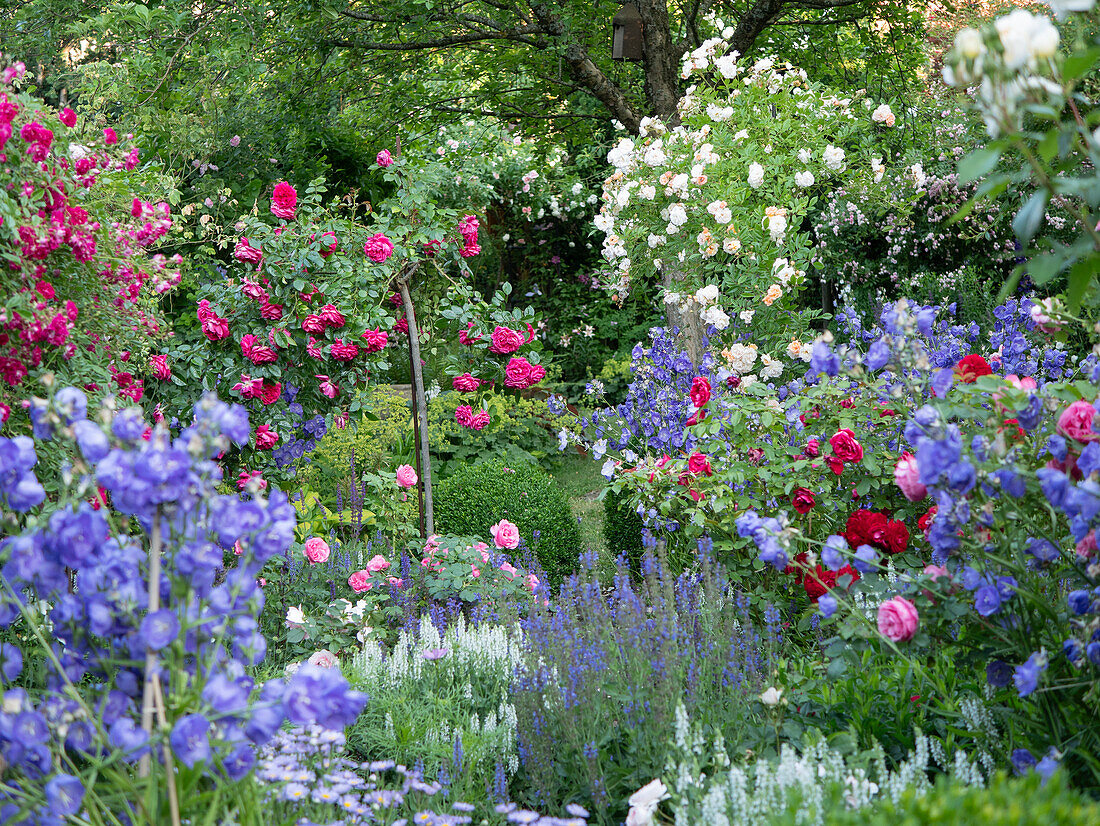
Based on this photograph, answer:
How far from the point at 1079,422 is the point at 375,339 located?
269cm

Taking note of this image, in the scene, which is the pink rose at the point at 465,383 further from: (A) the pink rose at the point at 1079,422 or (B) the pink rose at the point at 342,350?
(A) the pink rose at the point at 1079,422

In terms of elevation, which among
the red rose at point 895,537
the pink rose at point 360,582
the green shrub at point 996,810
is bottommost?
the pink rose at point 360,582

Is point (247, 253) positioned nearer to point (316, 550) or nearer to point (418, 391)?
point (418, 391)

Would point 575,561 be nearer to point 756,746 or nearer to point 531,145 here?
point 756,746

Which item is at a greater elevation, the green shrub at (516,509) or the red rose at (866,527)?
the red rose at (866,527)

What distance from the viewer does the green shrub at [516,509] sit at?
15.2ft

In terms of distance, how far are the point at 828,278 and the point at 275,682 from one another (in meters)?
8.18

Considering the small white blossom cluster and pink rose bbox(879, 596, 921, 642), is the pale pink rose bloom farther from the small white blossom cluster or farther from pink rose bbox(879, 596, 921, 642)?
pink rose bbox(879, 596, 921, 642)

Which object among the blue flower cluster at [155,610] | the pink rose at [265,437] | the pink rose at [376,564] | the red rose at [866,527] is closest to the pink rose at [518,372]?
the pink rose at [376,564]

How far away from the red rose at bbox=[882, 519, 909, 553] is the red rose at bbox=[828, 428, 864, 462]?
12.9 inches

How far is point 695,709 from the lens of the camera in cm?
222

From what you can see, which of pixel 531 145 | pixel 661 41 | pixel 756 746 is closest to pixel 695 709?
pixel 756 746

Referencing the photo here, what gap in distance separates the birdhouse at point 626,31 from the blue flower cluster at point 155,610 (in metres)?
5.22

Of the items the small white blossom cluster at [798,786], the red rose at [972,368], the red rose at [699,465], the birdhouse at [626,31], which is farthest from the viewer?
the birdhouse at [626,31]
